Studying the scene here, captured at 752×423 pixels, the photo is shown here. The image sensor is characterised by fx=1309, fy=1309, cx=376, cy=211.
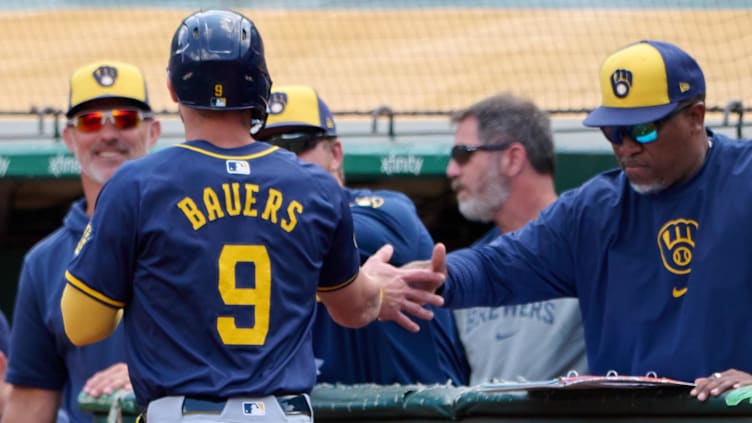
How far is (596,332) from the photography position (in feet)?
12.6

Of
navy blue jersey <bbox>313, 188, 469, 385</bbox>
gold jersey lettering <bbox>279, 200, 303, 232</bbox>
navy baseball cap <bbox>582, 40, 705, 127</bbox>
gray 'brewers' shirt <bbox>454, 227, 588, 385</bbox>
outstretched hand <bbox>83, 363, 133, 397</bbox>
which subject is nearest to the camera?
gold jersey lettering <bbox>279, 200, 303, 232</bbox>

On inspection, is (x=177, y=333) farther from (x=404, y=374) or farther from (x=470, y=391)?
(x=404, y=374)

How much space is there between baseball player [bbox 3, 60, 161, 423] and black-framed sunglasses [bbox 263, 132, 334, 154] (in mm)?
702

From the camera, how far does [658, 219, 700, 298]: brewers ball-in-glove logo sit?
3645mm

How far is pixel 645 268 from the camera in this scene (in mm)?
3721

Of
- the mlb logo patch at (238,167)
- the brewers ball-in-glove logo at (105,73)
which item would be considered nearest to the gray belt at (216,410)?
the mlb logo patch at (238,167)

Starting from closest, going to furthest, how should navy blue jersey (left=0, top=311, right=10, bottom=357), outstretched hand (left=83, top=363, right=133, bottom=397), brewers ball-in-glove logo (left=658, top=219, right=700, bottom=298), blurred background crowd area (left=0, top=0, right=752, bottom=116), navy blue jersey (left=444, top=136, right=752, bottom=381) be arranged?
navy blue jersey (left=444, top=136, right=752, bottom=381) < brewers ball-in-glove logo (left=658, top=219, right=700, bottom=298) < outstretched hand (left=83, top=363, right=133, bottom=397) < navy blue jersey (left=0, top=311, right=10, bottom=357) < blurred background crowd area (left=0, top=0, right=752, bottom=116)

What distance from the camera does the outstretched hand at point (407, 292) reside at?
373 cm

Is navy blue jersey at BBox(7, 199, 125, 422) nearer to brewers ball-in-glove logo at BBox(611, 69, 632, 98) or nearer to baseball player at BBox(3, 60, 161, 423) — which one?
baseball player at BBox(3, 60, 161, 423)

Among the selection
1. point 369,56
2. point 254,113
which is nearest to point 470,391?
point 254,113

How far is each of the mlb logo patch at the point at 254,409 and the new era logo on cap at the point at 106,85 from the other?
7.89 feet

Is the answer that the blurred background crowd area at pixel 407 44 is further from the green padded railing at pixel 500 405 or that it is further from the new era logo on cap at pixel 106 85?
the green padded railing at pixel 500 405

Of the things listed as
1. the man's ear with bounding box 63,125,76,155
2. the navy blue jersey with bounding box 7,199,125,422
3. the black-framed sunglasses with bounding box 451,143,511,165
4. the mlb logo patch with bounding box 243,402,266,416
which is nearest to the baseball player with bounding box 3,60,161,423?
the navy blue jersey with bounding box 7,199,125,422

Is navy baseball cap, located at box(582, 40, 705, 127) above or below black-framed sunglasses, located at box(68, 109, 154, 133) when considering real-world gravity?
below
